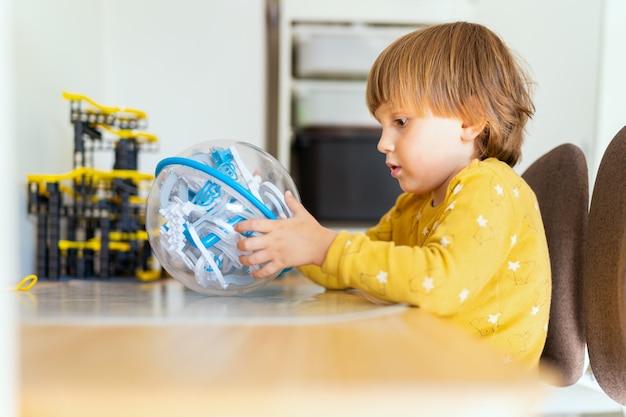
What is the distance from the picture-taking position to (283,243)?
0.73 metres

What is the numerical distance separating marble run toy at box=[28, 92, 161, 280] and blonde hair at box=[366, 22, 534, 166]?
506 millimetres

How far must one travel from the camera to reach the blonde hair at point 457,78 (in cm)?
90

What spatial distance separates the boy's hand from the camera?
0.72m

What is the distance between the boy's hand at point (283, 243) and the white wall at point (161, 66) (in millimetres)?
702

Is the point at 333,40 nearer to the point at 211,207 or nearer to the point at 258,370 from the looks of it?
the point at 211,207

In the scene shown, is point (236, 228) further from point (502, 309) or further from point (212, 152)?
point (502, 309)

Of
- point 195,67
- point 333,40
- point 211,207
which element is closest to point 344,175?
point 333,40

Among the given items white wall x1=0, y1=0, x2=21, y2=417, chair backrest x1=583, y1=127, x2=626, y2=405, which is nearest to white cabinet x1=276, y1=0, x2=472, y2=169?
chair backrest x1=583, y1=127, x2=626, y2=405

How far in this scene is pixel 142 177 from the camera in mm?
1163

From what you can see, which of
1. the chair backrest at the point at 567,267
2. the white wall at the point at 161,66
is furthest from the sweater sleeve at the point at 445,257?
the white wall at the point at 161,66

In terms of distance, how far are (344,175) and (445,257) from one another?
5.12ft

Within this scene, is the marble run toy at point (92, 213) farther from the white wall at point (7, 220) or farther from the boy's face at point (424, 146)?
the white wall at point (7, 220)

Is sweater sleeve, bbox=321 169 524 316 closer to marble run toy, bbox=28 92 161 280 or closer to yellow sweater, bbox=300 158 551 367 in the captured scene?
yellow sweater, bbox=300 158 551 367

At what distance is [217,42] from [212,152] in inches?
45.5
